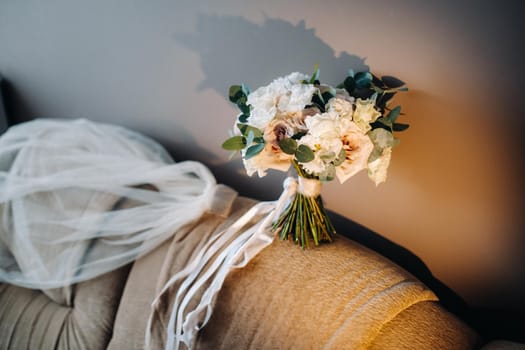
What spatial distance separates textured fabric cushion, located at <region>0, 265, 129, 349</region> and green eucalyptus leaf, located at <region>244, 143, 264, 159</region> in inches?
25.8

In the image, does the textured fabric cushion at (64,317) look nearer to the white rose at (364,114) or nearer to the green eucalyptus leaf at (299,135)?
the green eucalyptus leaf at (299,135)

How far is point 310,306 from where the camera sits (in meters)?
0.93

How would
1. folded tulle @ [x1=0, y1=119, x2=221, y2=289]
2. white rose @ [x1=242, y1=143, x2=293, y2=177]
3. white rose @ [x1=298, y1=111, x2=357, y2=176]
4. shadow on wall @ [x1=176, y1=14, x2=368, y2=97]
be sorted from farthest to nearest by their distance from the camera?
folded tulle @ [x1=0, y1=119, x2=221, y2=289]
shadow on wall @ [x1=176, y1=14, x2=368, y2=97]
white rose @ [x1=242, y1=143, x2=293, y2=177]
white rose @ [x1=298, y1=111, x2=357, y2=176]

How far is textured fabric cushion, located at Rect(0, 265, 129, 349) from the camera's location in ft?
3.84

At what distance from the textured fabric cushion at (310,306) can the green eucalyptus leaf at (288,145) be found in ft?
1.07

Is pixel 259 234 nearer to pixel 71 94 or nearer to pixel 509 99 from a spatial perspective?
pixel 509 99

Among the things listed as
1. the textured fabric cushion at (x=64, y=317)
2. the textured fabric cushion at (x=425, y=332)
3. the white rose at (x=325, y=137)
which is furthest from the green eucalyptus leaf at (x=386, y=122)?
the textured fabric cushion at (x=64, y=317)

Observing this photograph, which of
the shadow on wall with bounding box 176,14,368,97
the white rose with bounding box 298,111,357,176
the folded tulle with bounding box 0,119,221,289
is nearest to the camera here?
the white rose with bounding box 298,111,357,176

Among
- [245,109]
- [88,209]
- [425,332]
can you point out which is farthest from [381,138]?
[88,209]

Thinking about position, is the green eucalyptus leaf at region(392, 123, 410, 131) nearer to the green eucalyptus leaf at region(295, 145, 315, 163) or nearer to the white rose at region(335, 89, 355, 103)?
the white rose at region(335, 89, 355, 103)

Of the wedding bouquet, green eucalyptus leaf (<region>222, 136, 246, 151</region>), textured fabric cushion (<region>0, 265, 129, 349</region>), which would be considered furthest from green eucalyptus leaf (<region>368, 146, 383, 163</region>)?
textured fabric cushion (<region>0, 265, 129, 349</region>)

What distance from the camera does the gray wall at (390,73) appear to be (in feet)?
3.00

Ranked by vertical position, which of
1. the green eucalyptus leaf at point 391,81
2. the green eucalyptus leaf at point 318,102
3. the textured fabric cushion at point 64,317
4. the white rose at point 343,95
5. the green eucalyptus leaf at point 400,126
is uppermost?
the green eucalyptus leaf at point 391,81

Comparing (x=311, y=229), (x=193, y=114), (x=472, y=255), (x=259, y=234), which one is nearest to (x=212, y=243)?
(x=259, y=234)
